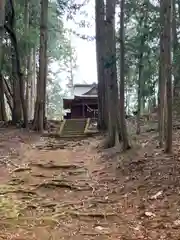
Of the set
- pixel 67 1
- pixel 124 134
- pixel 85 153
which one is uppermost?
pixel 67 1

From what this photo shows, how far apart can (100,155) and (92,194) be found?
428 cm

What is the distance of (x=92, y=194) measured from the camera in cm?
725

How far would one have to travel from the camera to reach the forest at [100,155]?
561cm

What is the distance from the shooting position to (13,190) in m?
7.45

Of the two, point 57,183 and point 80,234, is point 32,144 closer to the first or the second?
point 57,183

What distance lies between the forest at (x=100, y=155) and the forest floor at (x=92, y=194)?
0.01 metres

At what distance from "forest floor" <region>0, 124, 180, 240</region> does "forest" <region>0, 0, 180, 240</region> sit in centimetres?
1

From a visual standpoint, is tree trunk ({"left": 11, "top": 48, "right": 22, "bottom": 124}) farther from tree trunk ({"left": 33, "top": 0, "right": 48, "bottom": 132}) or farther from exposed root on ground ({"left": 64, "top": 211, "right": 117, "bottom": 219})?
exposed root on ground ({"left": 64, "top": 211, "right": 117, "bottom": 219})

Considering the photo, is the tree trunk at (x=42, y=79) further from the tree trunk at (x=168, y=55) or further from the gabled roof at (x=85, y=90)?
the gabled roof at (x=85, y=90)

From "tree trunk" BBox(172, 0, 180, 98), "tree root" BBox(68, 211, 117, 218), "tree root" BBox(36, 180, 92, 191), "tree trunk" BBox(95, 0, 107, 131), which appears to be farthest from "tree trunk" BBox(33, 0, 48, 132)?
"tree root" BBox(68, 211, 117, 218)

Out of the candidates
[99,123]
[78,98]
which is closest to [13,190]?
[99,123]

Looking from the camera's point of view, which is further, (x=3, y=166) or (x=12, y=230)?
(x=3, y=166)

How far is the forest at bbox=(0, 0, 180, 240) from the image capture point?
5.61 m

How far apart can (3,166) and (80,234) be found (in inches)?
203
